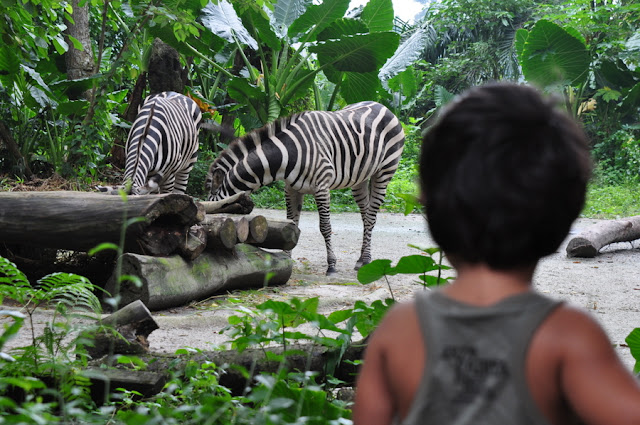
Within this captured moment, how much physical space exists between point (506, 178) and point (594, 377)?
32 cm

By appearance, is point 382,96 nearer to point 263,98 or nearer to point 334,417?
point 263,98

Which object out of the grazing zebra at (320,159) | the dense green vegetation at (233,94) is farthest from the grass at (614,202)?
the grazing zebra at (320,159)

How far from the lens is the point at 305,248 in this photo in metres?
9.19

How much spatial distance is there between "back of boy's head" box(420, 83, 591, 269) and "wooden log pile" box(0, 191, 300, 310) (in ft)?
12.2

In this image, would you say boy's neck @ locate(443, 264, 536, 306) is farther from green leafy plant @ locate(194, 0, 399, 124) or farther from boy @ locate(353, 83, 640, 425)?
green leafy plant @ locate(194, 0, 399, 124)

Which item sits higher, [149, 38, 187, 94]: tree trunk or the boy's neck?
[149, 38, 187, 94]: tree trunk

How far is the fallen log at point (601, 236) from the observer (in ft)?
27.8

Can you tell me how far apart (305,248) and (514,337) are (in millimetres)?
8225

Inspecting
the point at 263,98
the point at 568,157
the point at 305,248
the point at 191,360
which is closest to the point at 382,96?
the point at 263,98

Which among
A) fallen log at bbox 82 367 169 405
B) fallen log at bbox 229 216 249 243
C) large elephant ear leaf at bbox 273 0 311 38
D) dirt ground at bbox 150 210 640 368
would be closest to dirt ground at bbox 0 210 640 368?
dirt ground at bbox 150 210 640 368

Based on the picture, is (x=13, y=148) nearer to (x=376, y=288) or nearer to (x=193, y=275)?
(x=193, y=275)

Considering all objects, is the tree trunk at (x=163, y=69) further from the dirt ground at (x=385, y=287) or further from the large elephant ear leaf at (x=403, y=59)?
the large elephant ear leaf at (x=403, y=59)

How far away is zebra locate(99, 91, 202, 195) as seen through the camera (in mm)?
7488

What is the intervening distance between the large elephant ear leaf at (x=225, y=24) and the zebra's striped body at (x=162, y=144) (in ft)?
7.70
